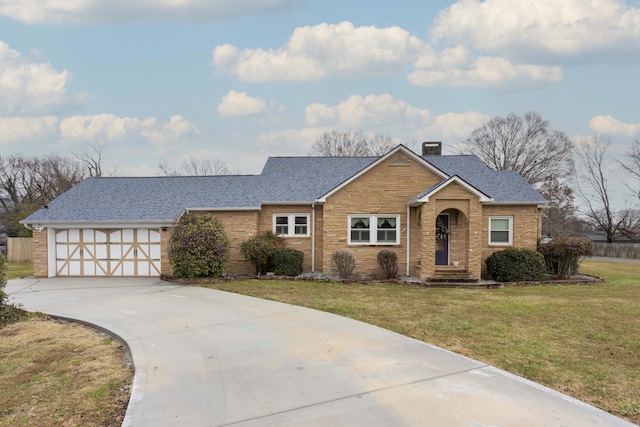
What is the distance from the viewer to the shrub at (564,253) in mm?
16391

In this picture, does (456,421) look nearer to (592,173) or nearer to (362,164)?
(362,164)

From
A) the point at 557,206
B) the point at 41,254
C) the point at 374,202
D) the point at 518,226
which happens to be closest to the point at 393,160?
the point at 374,202

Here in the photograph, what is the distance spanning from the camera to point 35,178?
47781 millimetres

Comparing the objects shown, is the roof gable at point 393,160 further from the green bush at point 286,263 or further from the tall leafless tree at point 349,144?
the tall leafless tree at point 349,144

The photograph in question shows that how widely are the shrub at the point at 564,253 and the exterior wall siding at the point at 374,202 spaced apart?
18.0ft

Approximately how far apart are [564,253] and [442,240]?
4.84 m

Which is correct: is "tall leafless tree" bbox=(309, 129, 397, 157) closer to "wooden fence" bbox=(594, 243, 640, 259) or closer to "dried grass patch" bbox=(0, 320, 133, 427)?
"wooden fence" bbox=(594, 243, 640, 259)

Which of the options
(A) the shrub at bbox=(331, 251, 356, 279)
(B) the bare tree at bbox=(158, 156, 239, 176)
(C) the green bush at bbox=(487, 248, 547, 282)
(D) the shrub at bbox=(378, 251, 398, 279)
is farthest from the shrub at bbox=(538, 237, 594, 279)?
(B) the bare tree at bbox=(158, 156, 239, 176)

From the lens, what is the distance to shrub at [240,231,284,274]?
16406 mm

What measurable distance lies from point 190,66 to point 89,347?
14905 mm

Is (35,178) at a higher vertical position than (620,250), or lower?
higher

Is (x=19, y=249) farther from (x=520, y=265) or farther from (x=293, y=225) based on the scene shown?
(x=520, y=265)

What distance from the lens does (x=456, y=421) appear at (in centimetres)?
425

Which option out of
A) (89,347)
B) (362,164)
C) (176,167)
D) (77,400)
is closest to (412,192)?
(362,164)
